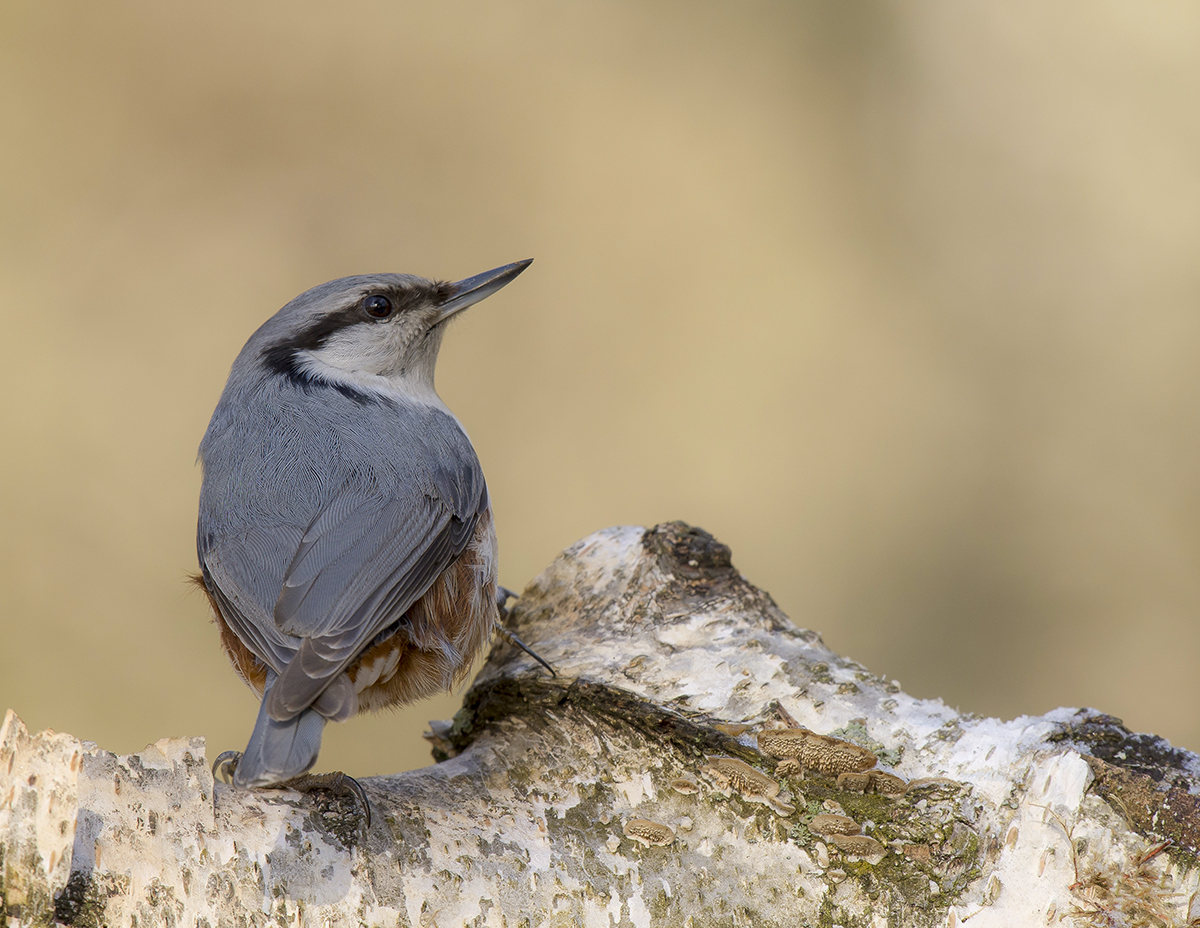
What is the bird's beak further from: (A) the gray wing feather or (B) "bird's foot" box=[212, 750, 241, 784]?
(B) "bird's foot" box=[212, 750, 241, 784]

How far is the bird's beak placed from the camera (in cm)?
336

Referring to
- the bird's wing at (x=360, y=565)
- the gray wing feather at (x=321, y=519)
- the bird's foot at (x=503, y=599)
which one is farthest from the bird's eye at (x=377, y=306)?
the bird's foot at (x=503, y=599)

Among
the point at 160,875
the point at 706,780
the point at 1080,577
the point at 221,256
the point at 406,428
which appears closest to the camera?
the point at 160,875

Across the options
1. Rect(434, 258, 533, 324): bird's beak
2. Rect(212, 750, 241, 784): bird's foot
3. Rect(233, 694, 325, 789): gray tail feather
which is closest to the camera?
Rect(233, 694, 325, 789): gray tail feather

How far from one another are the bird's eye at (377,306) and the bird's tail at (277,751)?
5.14ft

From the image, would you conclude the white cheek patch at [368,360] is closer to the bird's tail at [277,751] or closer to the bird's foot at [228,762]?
the bird's foot at [228,762]

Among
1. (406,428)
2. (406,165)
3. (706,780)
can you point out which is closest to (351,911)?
(706,780)

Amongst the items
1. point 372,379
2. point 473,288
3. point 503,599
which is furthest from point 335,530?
point 473,288

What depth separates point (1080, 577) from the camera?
5227mm

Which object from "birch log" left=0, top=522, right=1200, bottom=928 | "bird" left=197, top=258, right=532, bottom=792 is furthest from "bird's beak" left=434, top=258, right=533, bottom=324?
"birch log" left=0, top=522, right=1200, bottom=928

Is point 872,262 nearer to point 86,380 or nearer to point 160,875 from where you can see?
point 86,380

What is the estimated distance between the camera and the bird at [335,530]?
2.15 meters

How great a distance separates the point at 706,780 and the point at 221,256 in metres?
4.56

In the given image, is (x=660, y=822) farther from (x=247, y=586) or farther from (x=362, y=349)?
(x=362, y=349)
